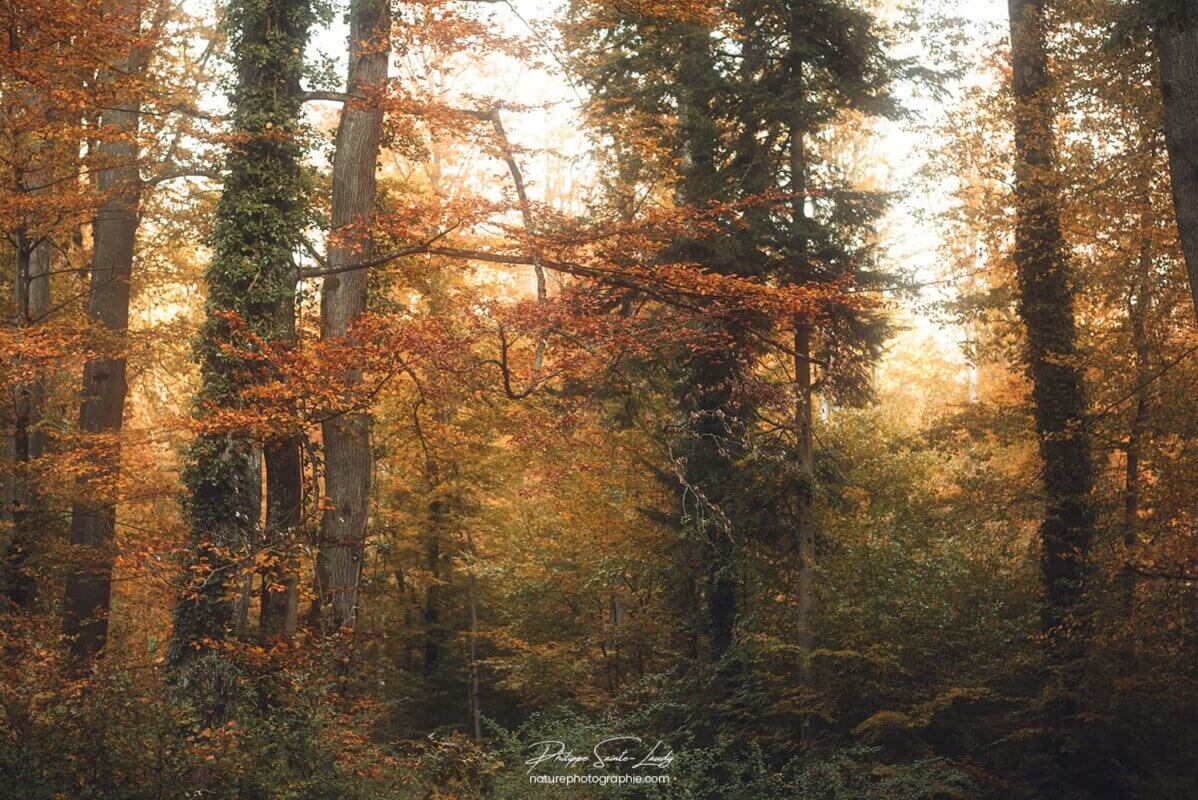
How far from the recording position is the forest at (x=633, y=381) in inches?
358

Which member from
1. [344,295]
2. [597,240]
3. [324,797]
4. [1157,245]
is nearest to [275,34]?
[344,295]

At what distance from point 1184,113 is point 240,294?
791cm

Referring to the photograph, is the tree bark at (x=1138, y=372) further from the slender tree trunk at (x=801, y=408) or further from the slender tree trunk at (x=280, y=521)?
the slender tree trunk at (x=280, y=521)

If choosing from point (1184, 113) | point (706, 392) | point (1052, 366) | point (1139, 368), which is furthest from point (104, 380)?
point (1139, 368)

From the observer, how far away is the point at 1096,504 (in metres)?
11.2

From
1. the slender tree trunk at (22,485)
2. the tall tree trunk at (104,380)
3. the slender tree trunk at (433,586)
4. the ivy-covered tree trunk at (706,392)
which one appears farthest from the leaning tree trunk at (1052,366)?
the slender tree trunk at (433,586)

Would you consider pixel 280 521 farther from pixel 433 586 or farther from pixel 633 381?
pixel 433 586

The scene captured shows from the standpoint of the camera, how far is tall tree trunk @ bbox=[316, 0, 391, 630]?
31.8ft

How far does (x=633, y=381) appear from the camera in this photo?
46.1ft

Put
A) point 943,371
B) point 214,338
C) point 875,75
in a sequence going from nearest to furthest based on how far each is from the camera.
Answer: point 214,338 → point 875,75 → point 943,371

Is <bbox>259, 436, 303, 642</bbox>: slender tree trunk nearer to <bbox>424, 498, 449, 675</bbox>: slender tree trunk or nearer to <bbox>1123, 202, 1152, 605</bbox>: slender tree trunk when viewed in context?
<bbox>424, 498, 449, 675</bbox>: slender tree trunk

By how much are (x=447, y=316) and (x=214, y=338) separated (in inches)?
87.0

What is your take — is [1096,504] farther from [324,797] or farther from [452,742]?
[324,797]

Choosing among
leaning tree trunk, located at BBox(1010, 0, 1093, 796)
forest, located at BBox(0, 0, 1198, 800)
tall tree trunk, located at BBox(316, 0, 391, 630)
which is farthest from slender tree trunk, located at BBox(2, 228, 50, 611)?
leaning tree trunk, located at BBox(1010, 0, 1093, 796)
